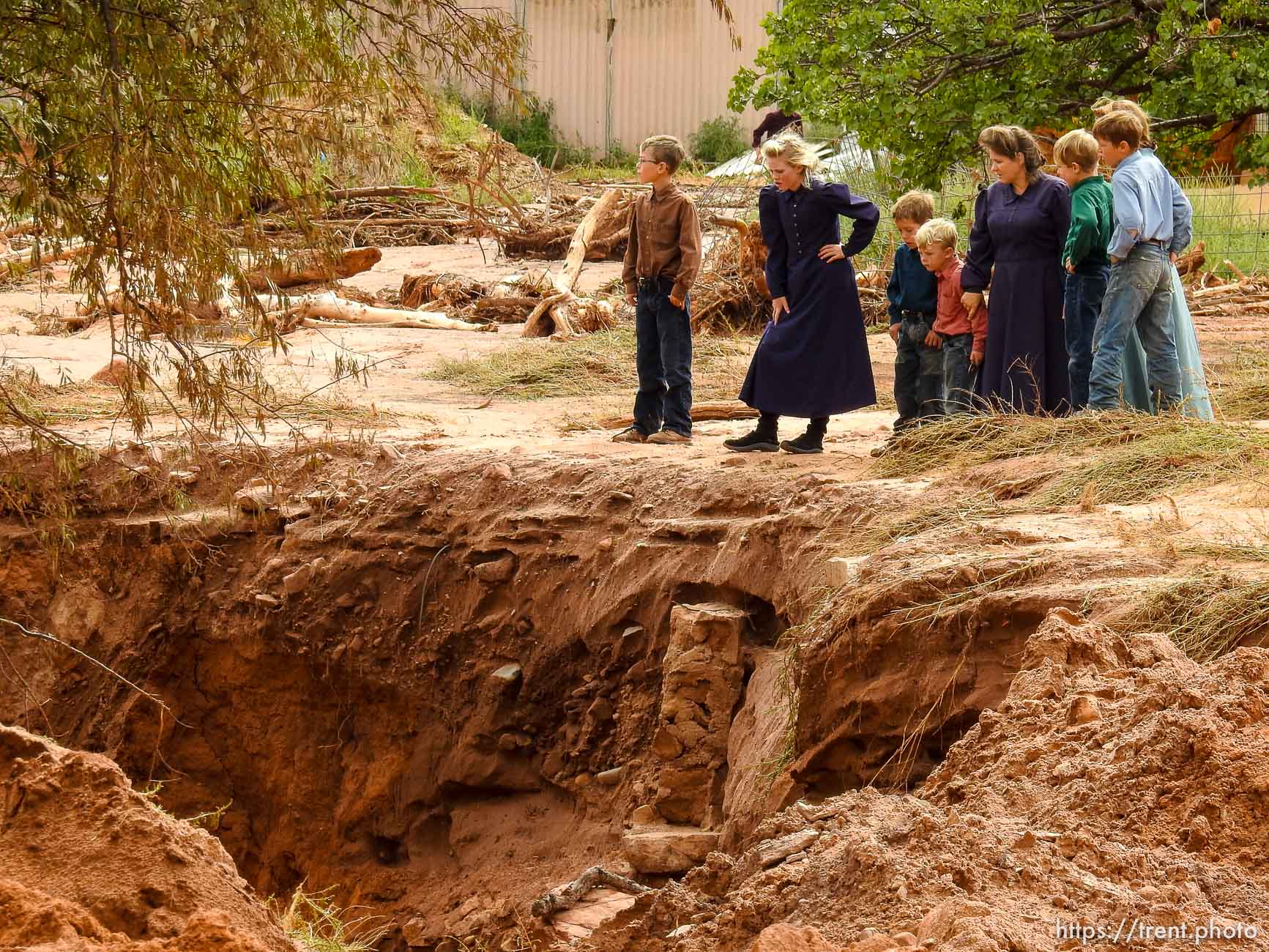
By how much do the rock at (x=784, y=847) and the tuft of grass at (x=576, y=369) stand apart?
611 cm

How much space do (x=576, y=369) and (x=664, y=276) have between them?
3.18 m

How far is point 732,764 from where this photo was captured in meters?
4.81

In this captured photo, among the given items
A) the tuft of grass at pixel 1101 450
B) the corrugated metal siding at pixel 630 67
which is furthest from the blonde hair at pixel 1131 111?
the corrugated metal siding at pixel 630 67

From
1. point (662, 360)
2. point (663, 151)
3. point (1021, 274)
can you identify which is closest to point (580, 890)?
point (662, 360)

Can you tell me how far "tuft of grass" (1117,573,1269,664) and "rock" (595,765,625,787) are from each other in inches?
111

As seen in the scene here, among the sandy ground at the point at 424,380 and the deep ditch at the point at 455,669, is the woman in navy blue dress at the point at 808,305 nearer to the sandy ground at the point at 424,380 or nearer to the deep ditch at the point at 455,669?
the sandy ground at the point at 424,380

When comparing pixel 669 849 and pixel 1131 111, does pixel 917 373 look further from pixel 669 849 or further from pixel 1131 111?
pixel 669 849

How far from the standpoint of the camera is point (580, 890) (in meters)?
4.74

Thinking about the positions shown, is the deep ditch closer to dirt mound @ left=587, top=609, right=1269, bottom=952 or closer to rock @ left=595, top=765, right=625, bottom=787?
rock @ left=595, top=765, right=625, bottom=787

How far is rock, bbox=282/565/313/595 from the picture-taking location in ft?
21.9

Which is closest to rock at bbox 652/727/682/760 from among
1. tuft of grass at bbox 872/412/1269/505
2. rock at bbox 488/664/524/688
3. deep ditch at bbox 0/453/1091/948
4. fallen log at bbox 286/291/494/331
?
deep ditch at bbox 0/453/1091/948

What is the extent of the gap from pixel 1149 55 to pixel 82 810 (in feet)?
32.6

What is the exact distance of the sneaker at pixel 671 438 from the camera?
7055mm

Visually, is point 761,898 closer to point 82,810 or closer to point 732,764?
point 82,810
